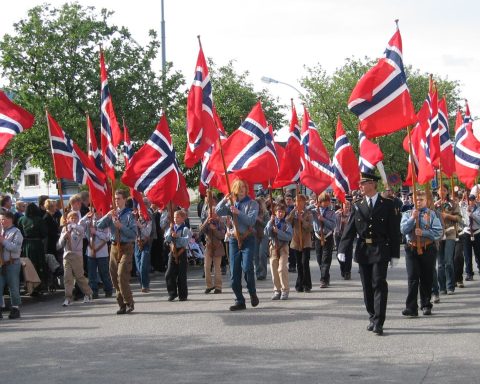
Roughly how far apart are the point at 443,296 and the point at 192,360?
6.60 m

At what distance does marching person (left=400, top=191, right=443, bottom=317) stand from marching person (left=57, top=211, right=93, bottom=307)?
19.8 feet

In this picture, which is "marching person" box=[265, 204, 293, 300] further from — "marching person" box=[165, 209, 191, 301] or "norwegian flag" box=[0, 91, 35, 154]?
"norwegian flag" box=[0, 91, 35, 154]

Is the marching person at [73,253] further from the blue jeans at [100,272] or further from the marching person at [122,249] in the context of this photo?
the marching person at [122,249]

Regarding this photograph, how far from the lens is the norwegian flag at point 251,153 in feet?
45.6

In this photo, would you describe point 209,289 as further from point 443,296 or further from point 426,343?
point 426,343

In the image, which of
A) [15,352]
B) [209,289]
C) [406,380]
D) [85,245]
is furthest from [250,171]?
[406,380]

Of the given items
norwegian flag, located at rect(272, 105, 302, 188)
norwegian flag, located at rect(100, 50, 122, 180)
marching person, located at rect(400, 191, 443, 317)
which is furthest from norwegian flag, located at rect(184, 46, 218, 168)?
marching person, located at rect(400, 191, 443, 317)

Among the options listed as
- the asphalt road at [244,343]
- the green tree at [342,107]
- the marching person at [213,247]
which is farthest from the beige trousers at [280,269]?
the green tree at [342,107]

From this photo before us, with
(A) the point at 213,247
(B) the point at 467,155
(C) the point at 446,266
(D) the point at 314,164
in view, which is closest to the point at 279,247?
(A) the point at 213,247

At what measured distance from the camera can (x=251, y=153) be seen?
14.0m

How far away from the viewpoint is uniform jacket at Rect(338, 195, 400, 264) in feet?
34.2

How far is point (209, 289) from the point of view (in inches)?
624

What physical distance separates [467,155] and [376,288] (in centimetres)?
811

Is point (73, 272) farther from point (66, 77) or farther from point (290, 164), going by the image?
point (66, 77)
